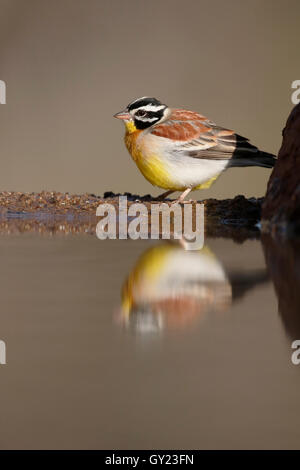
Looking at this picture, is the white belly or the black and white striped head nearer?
the white belly

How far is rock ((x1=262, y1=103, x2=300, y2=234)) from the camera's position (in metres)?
4.99

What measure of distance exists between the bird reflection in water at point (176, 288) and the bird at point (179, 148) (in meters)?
2.85

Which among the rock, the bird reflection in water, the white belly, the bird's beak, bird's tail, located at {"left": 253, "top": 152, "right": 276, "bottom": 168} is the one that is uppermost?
the bird's beak

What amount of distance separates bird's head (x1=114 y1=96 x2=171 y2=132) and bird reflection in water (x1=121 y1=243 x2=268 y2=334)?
3276mm

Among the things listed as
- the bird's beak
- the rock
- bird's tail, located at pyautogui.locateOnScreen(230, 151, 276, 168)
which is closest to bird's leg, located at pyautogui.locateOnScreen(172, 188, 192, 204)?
bird's tail, located at pyautogui.locateOnScreen(230, 151, 276, 168)

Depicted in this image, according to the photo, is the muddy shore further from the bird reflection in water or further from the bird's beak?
the bird reflection in water

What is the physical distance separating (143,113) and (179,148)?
60 centimetres

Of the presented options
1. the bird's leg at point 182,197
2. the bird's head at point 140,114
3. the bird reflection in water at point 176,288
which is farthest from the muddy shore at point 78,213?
the bird reflection in water at point 176,288

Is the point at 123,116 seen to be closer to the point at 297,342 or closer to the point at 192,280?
the point at 192,280

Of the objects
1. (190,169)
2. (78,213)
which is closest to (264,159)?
(190,169)

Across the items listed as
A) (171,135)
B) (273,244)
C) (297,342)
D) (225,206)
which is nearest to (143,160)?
(171,135)

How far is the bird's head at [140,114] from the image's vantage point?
23.0 ft

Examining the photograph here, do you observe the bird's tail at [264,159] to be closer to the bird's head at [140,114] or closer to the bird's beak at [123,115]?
the bird's head at [140,114]

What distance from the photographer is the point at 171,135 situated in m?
6.85
